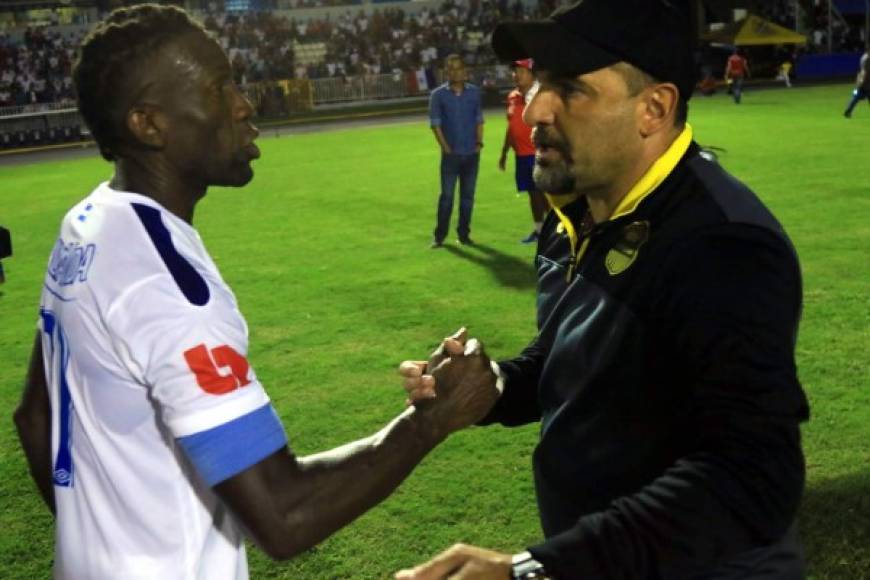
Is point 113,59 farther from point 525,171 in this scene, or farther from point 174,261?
point 525,171

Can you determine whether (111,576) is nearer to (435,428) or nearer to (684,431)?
(435,428)

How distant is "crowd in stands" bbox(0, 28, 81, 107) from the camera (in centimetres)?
3709

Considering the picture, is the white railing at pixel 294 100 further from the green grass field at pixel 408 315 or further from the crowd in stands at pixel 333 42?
the green grass field at pixel 408 315

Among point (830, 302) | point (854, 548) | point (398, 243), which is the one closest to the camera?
point (854, 548)

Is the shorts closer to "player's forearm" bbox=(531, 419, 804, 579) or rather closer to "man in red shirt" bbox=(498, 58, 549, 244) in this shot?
"man in red shirt" bbox=(498, 58, 549, 244)

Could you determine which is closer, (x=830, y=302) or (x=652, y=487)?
(x=652, y=487)

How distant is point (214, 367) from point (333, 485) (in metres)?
0.36

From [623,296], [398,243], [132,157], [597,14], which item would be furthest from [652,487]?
[398,243]

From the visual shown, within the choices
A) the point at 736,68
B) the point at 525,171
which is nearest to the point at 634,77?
the point at 525,171

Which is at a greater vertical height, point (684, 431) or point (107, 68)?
point (107, 68)

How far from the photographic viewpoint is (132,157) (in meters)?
2.22

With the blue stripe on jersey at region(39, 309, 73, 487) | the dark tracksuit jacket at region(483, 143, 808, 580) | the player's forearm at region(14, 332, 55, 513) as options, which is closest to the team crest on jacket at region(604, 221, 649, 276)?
the dark tracksuit jacket at region(483, 143, 808, 580)

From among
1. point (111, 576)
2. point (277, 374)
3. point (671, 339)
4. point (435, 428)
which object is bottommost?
point (277, 374)

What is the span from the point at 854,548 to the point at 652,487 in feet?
10.0
